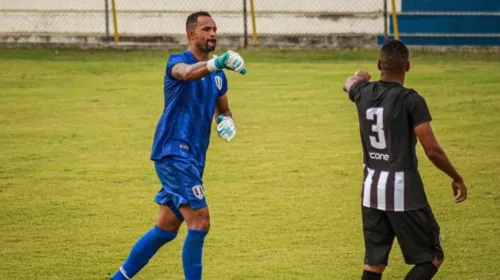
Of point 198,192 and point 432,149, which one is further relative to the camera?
point 198,192

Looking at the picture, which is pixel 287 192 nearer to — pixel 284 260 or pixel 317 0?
pixel 284 260

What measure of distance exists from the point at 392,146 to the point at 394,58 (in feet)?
1.99

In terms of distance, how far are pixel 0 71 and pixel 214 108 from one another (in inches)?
593

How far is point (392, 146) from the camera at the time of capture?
22.8 ft

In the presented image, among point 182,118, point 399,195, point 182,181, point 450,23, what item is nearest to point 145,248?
point 182,181

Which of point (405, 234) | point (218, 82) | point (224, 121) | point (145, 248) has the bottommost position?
point (145, 248)

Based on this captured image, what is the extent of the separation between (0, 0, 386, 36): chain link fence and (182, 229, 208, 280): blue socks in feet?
61.6

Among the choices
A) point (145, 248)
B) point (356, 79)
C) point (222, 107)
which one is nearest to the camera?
point (356, 79)

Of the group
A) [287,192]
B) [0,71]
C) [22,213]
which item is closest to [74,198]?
[22,213]

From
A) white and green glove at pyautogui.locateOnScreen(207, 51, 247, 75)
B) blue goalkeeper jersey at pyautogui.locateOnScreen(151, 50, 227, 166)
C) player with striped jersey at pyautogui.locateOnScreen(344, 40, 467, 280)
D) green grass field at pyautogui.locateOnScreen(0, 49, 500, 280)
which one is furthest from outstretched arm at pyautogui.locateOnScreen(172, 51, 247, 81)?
green grass field at pyautogui.locateOnScreen(0, 49, 500, 280)

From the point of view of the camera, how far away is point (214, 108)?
8070 millimetres

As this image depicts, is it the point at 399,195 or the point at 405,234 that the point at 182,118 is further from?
the point at 405,234

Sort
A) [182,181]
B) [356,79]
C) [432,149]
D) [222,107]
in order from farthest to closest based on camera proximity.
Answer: [222,107] → [182,181] → [356,79] → [432,149]

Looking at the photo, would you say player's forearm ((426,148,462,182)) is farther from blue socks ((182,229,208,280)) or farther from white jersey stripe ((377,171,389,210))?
blue socks ((182,229,208,280))
